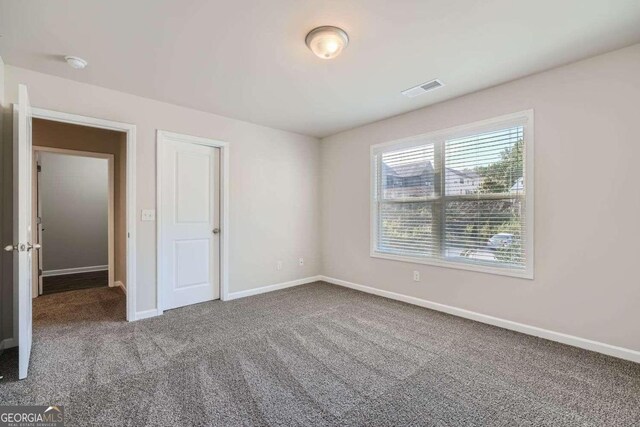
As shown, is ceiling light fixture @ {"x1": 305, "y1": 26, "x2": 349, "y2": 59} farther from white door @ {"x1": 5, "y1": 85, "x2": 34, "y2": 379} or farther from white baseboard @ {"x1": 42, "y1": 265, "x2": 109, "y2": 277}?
white baseboard @ {"x1": 42, "y1": 265, "x2": 109, "y2": 277}

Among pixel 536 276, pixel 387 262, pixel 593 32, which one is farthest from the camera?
pixel 387 262

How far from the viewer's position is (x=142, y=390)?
195cm

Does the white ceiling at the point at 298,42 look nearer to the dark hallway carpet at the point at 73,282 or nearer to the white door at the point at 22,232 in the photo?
the white door at the point at 22,232

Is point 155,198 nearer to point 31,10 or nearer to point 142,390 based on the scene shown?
point 31,10

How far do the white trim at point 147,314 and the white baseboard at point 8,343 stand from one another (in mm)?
944

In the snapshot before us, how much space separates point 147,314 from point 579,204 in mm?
4508

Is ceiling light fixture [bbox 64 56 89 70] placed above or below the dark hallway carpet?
above

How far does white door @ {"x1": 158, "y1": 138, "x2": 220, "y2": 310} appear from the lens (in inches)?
140

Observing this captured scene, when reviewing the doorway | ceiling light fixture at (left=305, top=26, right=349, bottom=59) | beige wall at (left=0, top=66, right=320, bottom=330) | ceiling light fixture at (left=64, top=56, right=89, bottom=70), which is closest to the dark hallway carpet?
the doorway

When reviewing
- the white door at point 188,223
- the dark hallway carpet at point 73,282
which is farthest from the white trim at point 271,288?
the dark hallway carpet at point 73,282

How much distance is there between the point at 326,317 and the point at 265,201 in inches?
78.2

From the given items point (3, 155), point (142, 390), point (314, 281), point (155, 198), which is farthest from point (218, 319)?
point (3, 155)

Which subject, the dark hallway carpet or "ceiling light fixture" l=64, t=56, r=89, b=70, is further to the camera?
the dark hallway carpet

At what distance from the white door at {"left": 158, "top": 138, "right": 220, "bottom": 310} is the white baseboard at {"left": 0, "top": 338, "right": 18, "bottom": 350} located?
1239 millimetres
